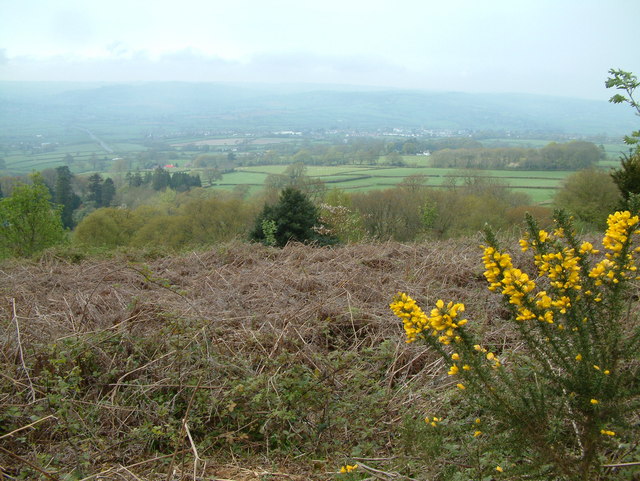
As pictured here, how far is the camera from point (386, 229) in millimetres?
31984

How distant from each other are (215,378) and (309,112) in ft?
551

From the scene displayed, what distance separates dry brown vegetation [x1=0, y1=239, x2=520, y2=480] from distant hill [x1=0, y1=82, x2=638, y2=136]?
331 ft

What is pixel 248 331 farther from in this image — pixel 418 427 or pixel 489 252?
pixel 489 252

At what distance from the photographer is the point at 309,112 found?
540 feet

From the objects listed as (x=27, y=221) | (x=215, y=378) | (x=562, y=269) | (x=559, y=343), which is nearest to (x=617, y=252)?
(x=562, y=269)

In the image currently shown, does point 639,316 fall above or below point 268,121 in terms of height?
below

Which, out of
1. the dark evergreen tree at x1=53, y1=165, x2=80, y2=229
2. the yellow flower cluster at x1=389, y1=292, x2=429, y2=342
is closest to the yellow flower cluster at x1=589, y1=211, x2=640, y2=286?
the yellow flower cluster at x1=389, y1=292, x2=429, y2=342

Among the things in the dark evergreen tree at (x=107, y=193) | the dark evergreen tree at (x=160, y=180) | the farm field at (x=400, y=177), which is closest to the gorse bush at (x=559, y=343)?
the farm field at (x=400, y=177)

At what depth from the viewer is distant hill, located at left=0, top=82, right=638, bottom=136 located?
4429 inches

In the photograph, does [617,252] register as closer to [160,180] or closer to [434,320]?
[434,320]

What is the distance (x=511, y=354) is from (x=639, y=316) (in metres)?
1.24

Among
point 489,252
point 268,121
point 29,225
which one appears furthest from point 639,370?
point 268,121

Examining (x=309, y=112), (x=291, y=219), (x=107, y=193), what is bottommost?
(x=107, y=193)

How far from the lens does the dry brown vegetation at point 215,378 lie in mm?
3350
